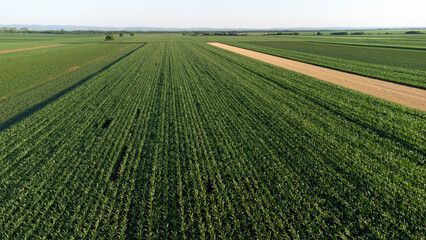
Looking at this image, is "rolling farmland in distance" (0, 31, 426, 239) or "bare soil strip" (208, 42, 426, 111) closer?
"rolling farmland in distance" (0, 31, 426, 239)

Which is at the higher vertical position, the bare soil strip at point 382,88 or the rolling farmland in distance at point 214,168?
the bare soil strip at point 382,88

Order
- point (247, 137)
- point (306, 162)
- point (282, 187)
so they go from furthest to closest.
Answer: point (247, 137)
point (306, 162)
point (282, 187)

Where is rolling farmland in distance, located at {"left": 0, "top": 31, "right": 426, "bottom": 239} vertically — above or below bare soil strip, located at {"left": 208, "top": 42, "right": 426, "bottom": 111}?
below

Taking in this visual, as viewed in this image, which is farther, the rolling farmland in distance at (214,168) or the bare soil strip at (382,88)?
the bare soil strip at (382,88)

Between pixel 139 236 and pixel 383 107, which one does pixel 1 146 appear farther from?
pixel 383 107

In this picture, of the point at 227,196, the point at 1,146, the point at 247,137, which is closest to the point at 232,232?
the point at 227,196

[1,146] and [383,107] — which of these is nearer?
[1,146]

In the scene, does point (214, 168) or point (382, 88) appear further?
point (382, 88)

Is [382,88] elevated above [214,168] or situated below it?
above
